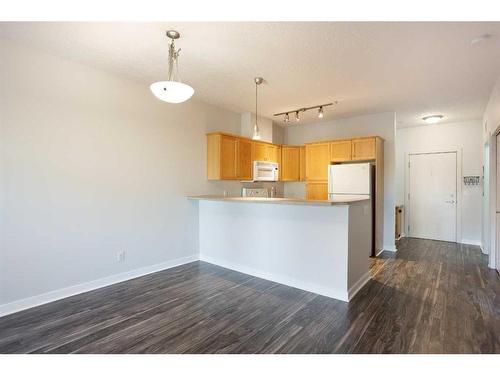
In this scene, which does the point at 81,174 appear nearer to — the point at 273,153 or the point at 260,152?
the point at 260,152

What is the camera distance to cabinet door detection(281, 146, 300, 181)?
6.17 m

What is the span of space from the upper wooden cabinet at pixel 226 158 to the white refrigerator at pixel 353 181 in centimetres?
167

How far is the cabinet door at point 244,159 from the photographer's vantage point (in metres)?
5.00

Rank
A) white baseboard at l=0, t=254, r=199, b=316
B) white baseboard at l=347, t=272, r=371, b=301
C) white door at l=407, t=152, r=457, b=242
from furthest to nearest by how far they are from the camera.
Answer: white door at l=407, t=152, r=457, b=242, white baseboard at l=347, t=272, r=371, b=301, white baseboard at l=0, t=254, r=199, b=316

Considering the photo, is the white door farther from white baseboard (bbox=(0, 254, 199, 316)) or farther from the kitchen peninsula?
white baseboard (bbox=(0, 254, 199, 316))

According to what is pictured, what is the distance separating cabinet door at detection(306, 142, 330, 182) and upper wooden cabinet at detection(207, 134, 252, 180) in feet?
4.71

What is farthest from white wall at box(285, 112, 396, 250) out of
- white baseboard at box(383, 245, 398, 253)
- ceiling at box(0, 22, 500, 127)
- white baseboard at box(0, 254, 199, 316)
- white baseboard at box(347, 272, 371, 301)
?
white baseboard at box(0, 254, 199, 316)

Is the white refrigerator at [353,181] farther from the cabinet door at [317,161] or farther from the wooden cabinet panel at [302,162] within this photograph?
the wooden cabinet panel at [302,162]

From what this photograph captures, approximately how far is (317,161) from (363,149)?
94 cm

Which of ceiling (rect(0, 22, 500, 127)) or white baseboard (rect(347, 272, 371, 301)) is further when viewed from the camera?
white baseboard (rect(347, 272, 371, 301))

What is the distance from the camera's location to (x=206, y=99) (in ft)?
14.9
